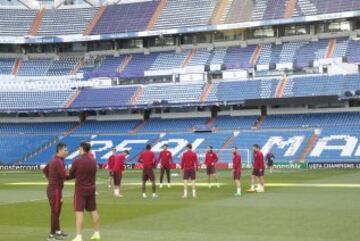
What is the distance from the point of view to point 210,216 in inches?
763

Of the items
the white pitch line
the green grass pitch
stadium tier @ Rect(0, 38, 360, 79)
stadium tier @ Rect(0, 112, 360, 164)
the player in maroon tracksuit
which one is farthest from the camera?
stadium tier @ Rect(0, 38, 360, 79)

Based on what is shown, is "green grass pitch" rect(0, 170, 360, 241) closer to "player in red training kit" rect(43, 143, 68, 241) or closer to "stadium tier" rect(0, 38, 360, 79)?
"player in red training kit" rect(43, 143, 68, 241)

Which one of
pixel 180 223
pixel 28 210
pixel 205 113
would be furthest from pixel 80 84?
pixel 180 223

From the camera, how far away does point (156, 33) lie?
73.4m

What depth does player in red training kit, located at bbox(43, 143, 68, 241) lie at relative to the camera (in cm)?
1554

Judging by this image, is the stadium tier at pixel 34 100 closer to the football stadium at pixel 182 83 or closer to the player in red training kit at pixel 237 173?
the football stadium at pixel 182 83

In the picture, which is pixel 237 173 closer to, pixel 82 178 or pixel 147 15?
pixel 82 178

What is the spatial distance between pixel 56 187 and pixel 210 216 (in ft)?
18.1

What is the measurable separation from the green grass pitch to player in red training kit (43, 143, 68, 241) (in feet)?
1.45

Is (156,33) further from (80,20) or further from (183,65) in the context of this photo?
(80,20)

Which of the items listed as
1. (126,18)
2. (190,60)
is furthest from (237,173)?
Answer: (126,18)

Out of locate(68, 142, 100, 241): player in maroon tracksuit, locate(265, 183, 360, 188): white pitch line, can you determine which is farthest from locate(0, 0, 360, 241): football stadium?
locate(68, 142, 100, 241): player in maroon tracksuit

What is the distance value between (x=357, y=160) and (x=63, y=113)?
36028mm

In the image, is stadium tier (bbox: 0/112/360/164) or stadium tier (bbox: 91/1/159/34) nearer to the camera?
stadium tier (bbox: 0/112/360/164)
